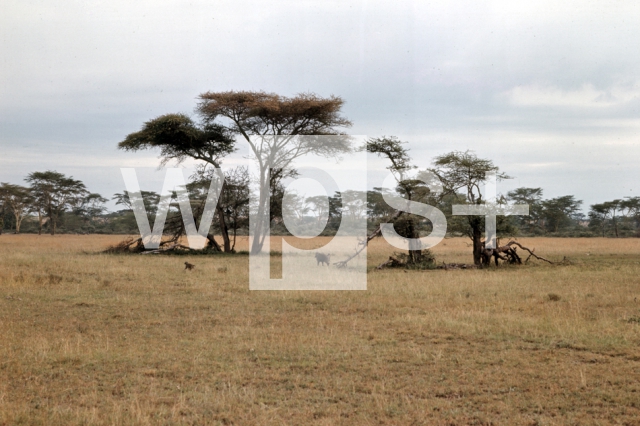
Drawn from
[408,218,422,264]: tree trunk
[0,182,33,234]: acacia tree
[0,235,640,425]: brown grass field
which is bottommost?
[0,235,640,425]: brown grass field

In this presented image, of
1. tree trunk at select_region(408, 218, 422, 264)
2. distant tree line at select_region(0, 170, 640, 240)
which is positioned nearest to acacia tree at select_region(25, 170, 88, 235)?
distant tree line at select_region(0, 170, 640, 240)

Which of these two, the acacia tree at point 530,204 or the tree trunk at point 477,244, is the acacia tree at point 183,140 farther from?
the acacia tree at point 530,204

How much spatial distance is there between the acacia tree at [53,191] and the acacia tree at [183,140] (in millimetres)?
27003

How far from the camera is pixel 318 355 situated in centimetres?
741

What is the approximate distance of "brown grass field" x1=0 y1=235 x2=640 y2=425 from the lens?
5.41m

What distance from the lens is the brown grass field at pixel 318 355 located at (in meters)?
5.41

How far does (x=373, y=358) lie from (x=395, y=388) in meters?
1.21

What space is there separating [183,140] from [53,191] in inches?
1174

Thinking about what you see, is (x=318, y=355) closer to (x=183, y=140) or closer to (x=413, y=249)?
(x=413, y=249)

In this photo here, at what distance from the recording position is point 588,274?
648 inches

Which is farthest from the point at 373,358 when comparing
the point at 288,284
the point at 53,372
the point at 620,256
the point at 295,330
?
the point at 620,256

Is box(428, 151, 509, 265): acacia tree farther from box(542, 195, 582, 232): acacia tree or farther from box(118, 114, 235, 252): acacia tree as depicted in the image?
box(542, 195, 582, 232): acacia tree

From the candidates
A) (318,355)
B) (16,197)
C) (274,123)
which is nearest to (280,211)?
(274,123)

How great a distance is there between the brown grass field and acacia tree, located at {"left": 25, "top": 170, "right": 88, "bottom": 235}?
4060cm
